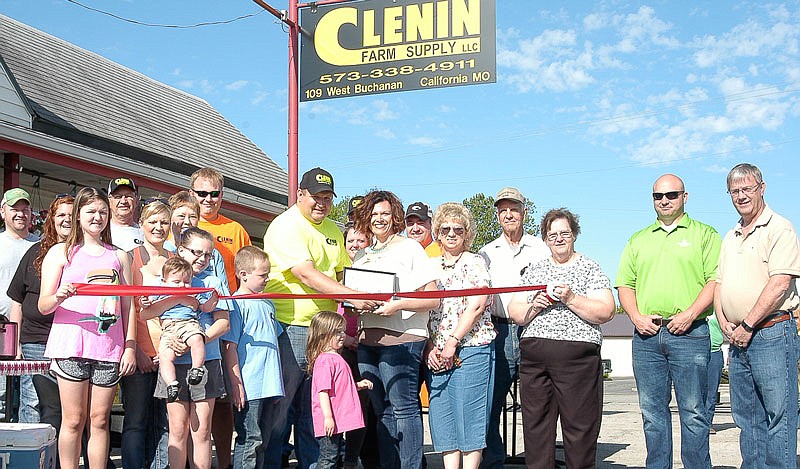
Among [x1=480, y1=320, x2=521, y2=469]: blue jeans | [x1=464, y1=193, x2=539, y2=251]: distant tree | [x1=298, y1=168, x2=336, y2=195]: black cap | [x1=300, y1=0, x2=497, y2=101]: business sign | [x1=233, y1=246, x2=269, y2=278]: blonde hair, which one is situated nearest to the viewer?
[x1=233, y1=246, x2=269, y2=278]: blonde hair

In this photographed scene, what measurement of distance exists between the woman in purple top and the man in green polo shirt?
3392mm

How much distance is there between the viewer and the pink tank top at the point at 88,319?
4.76 metres

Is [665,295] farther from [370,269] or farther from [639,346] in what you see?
[370,269]

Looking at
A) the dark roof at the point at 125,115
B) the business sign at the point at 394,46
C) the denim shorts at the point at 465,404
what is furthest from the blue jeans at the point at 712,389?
the dark roof at the point at 125,115

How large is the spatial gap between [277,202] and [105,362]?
387 inches

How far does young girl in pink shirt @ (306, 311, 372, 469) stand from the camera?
5.45 meters

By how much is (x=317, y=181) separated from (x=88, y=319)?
177cm

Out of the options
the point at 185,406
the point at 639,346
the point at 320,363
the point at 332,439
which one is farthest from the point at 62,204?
the point at 639,346

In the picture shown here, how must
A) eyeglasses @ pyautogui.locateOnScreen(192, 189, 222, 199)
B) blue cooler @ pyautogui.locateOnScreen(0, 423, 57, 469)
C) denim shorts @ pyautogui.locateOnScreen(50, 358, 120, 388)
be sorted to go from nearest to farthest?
blue cooler @ pyautogui.locateOnScreen(0, 423, 57, 469), denim shorts @ pyautogui.locateOnScreen(50, 358, 120, 388), eyeglasses @ pyautogui.locateOnScreen(192, 189, 222, 199)

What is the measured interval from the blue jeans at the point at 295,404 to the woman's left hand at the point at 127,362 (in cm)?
104

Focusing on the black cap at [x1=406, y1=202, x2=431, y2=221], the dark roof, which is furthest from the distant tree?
the black cap at [x1=406, y1=202, x2=431, y2=221]

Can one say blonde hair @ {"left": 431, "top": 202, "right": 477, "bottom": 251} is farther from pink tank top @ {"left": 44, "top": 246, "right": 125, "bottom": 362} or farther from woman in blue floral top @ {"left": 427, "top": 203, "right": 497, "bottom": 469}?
pink tank top @ {"left": 44, "top": 246, "right": 125, "bottom": 362}

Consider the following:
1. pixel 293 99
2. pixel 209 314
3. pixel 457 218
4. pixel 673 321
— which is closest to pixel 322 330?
pixel 209 314

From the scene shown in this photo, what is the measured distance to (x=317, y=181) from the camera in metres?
5.71
